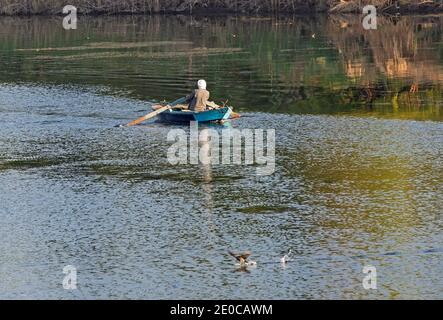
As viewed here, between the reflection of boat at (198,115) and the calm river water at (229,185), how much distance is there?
0.73 meters

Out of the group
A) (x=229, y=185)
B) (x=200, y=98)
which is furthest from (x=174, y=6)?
(x=229, y=185)

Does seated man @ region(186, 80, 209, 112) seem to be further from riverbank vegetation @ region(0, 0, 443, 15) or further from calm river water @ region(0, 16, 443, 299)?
riverbank vegetation @ region(0, 0, 443, 15)

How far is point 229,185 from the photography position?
24719mm

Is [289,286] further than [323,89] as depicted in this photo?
No

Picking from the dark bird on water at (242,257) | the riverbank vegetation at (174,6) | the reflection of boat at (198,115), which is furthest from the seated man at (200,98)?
the riverbank vegetation at (174,6)

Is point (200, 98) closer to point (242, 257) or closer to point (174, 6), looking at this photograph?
point (242, 257)

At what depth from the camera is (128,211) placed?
22.7 m

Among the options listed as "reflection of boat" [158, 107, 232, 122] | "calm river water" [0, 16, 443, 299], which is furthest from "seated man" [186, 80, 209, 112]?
"calm river water" [0, 16, 443, 299]

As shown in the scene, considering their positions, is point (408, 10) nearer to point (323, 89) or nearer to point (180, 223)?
point (323, 89)

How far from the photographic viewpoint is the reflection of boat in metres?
32.2

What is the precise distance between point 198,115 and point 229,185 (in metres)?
7.89

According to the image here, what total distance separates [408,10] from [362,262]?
52401 mm
